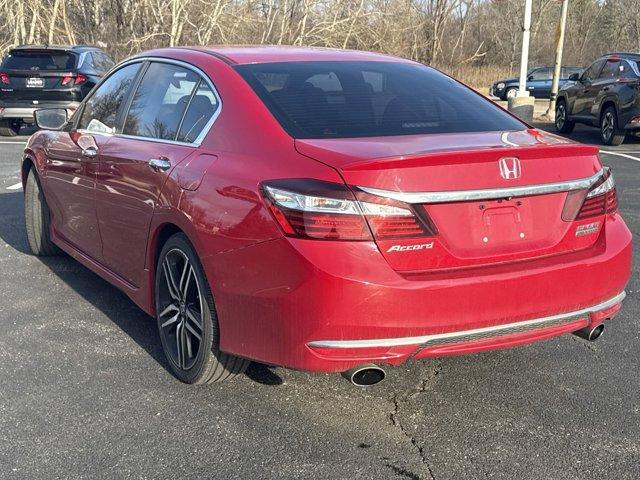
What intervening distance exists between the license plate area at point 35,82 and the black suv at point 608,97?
1050cm

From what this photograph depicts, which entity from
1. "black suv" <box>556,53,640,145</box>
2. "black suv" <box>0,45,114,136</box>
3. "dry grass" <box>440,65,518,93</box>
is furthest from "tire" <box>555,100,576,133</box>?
"dry grass" <box>440,65,518,93</box>

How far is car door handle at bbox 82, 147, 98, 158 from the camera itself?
4.61m

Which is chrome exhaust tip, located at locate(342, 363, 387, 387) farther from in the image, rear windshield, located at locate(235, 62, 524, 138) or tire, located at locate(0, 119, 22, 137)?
tire, located at locate(0, 119, 22, 137)

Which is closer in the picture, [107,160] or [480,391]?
[480,391]

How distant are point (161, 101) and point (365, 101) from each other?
47.9 inches

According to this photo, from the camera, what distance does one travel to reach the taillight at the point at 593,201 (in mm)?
3322

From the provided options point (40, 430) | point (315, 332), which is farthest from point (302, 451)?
point (40, 430)

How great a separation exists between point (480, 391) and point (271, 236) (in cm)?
143

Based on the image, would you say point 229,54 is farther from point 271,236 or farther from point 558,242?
point 558,242

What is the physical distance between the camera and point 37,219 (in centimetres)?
600

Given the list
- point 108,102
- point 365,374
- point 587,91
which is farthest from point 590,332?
point 587,91

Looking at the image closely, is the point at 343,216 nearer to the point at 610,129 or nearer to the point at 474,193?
the point at 474,193

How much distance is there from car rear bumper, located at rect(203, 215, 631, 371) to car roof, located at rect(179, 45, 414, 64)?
1.25 m

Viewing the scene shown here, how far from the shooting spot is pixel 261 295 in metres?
3.11
